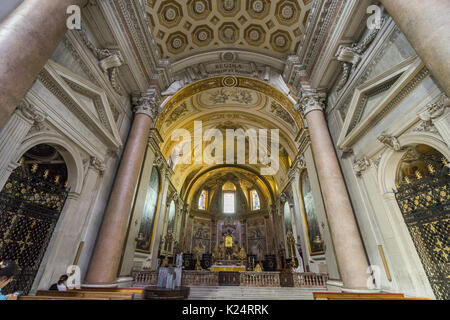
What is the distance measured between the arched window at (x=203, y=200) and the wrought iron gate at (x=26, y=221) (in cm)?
1654

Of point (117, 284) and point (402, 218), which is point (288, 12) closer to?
point (402, 218)

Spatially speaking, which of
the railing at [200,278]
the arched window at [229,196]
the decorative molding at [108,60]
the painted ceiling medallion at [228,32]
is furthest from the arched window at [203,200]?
the decorative molding at [108,60]

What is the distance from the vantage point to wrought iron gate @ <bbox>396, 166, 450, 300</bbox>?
3.93 metres

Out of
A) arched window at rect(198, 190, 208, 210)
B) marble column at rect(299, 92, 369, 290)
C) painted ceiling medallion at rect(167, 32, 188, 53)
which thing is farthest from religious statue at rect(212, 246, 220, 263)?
painted ceiling medallion at rect(167, 32, 188, 53)

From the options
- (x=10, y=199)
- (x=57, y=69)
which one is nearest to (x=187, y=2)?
(x=57, y=69)

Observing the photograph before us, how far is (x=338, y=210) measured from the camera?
18.9ft

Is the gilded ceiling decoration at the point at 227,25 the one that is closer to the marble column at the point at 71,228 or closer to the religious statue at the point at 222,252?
the marble column at the point at 71,228

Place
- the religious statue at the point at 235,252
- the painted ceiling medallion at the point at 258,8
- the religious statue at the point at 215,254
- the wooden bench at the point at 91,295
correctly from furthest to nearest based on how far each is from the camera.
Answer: the religious statue at the point at 235,252 < the religious statue at the point at 215,254 < the painted ceiling medallion at the point at 258,8 < the wooden bench at the point at 91,295

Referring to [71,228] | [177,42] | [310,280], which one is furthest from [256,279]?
[177,42]

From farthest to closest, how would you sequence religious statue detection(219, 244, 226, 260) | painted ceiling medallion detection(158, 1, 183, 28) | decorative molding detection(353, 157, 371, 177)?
religious statue detection(219, 244, 226, 260) < painted ceiling medallion detection(158, 1, 183, 28) < decorative molding detection(353, 157, 371, 177)

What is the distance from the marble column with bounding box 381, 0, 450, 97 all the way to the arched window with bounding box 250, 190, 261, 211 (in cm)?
1900

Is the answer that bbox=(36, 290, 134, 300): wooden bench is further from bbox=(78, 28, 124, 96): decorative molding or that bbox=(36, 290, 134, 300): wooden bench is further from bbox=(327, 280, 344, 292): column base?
bbox=(78, 28, 124, 96): decorative molding

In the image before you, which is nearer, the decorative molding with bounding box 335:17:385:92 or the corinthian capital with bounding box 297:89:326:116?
the decorative molding with bounding box 335:17:385:92

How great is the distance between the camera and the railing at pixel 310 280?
7672 mm
